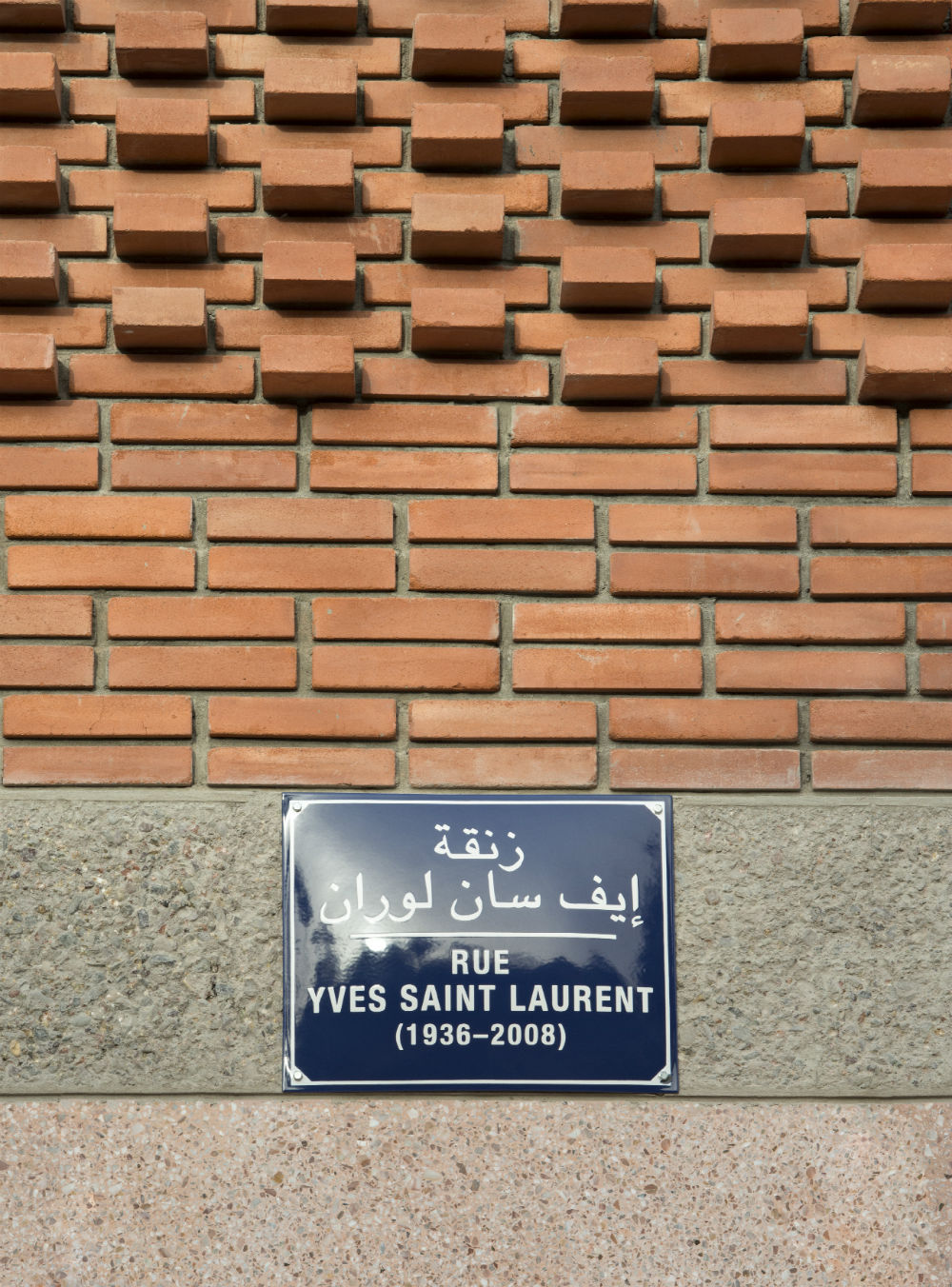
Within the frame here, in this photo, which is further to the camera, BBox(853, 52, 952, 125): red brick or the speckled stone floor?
BBox(853, 52, 952, 125): red brick

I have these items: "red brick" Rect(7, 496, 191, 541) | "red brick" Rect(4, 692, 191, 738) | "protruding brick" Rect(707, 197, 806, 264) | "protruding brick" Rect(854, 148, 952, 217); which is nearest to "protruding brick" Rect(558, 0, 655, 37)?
"protruding brick" Rect(707, 197, 806, 264)

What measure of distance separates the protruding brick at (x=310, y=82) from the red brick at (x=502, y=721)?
1272mm

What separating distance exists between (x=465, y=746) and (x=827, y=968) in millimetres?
819

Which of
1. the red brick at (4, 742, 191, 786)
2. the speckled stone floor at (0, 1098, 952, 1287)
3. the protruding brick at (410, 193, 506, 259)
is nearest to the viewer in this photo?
the speckled stone floor at (0, 1098, 952, 1287)

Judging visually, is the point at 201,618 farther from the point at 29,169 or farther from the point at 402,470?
the point at 29,169

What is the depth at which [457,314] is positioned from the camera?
8.07 feet

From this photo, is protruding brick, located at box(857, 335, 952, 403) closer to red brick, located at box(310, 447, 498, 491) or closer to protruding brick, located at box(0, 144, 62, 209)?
red brick, located at box(310, 447, 498, 491)

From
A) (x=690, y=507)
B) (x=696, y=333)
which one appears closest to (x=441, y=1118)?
(x=690, y=507)

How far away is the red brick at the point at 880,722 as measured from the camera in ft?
7.90

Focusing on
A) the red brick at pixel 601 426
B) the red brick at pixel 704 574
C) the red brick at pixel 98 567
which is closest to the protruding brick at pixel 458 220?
the red brick at pixel 601 426

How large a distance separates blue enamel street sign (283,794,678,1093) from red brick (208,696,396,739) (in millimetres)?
130

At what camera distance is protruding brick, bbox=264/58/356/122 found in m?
2.51

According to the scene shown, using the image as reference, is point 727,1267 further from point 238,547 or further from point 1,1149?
point 238,547

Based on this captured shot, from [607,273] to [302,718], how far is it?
43.5 inches
